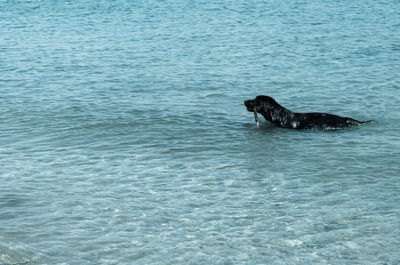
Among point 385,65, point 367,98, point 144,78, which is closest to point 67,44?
point 144,78

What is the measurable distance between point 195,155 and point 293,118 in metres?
2.83

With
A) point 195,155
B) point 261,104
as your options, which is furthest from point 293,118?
point 195,155

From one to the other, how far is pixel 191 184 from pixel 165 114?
530cm

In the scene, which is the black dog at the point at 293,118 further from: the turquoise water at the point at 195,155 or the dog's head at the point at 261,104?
the turquoise water at the point at 195,155

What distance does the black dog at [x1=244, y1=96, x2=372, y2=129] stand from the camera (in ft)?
46.3

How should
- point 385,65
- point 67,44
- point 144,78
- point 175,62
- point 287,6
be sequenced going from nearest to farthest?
point 144,78
point 385,65
point 175,62
point 67,44
point 287,6

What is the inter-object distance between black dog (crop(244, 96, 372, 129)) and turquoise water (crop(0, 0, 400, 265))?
28 cm

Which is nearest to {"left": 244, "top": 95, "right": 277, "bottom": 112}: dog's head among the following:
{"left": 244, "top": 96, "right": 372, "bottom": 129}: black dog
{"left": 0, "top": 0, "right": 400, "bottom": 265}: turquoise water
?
{"left": 244, "top": 96, "right": 372, "bottom": 129}: black dog

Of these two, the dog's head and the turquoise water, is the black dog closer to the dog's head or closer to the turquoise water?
the dog's head

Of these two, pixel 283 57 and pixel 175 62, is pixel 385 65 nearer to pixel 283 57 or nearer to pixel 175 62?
pixel 283 57

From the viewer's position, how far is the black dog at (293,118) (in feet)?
46.3

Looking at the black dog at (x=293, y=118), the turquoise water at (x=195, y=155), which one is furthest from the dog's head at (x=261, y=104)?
the turquoise water at (x=195, y=155)

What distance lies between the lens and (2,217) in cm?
945

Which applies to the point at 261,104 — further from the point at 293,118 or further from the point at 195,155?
the point at 195,155
